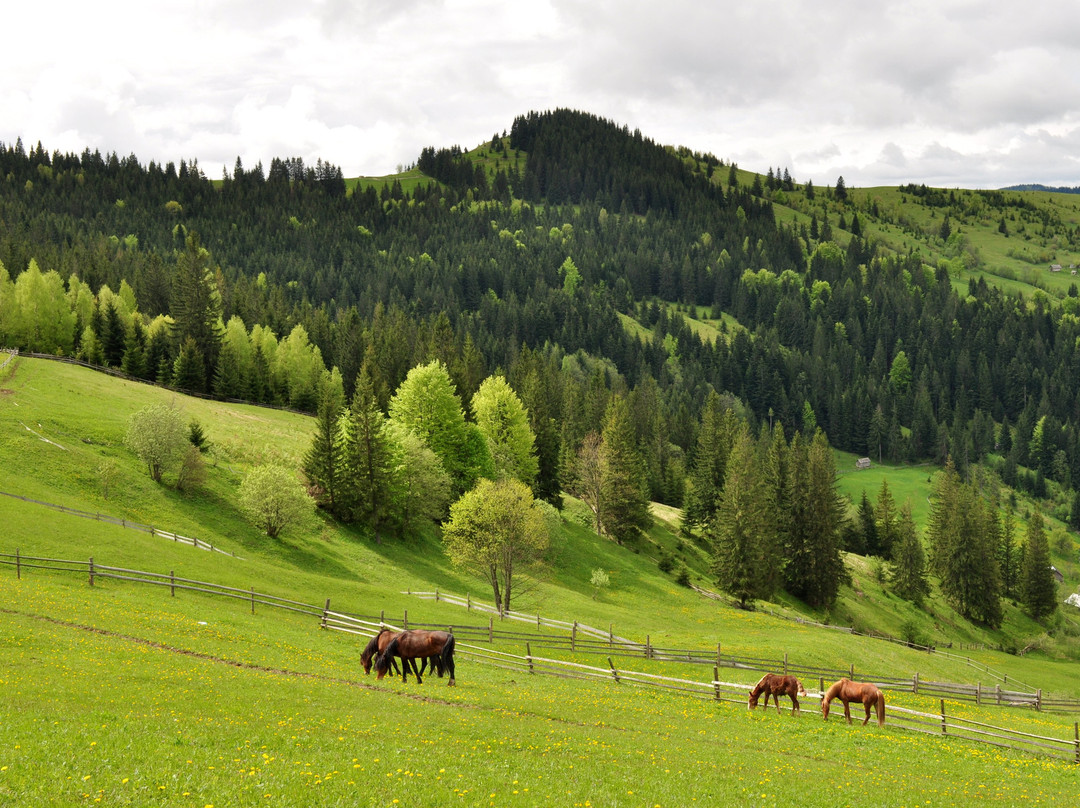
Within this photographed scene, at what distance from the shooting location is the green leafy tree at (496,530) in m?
55.9

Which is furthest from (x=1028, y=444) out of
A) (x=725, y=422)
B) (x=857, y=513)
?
(x=725, y=422)

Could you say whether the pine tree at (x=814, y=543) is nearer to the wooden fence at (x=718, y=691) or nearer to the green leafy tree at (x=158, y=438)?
the wooden fence at (x=718, y=691)

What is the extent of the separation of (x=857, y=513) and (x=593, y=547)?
60.4 metres

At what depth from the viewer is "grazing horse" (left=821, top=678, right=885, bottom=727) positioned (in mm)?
27891

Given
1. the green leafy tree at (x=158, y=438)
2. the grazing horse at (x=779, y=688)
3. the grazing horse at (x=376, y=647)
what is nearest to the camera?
the grazing horse at (x=376, y=647)

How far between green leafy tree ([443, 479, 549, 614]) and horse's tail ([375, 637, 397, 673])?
1078 inches

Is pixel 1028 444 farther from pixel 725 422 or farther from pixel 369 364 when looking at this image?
pixel 369 364

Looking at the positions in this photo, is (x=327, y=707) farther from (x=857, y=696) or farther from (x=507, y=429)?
(x=507, y=429)

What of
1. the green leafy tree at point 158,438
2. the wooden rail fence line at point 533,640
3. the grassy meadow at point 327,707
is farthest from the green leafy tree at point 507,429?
the wooden rail fence line at point 533,640

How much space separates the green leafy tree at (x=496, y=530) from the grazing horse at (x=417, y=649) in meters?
27.4

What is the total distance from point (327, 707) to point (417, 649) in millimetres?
6529

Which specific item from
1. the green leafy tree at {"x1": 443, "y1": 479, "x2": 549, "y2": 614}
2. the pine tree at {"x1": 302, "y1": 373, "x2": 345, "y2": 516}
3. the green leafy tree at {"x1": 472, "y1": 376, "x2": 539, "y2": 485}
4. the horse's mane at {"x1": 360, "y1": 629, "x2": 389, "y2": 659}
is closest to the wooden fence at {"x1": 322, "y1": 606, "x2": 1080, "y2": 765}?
the horse's mane at {"x1": 360, "y1": 629, "x2": 389, "y2": 659}

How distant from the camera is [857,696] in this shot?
2809 centimetres

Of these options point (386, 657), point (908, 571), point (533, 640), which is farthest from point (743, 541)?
point (386, 657)
